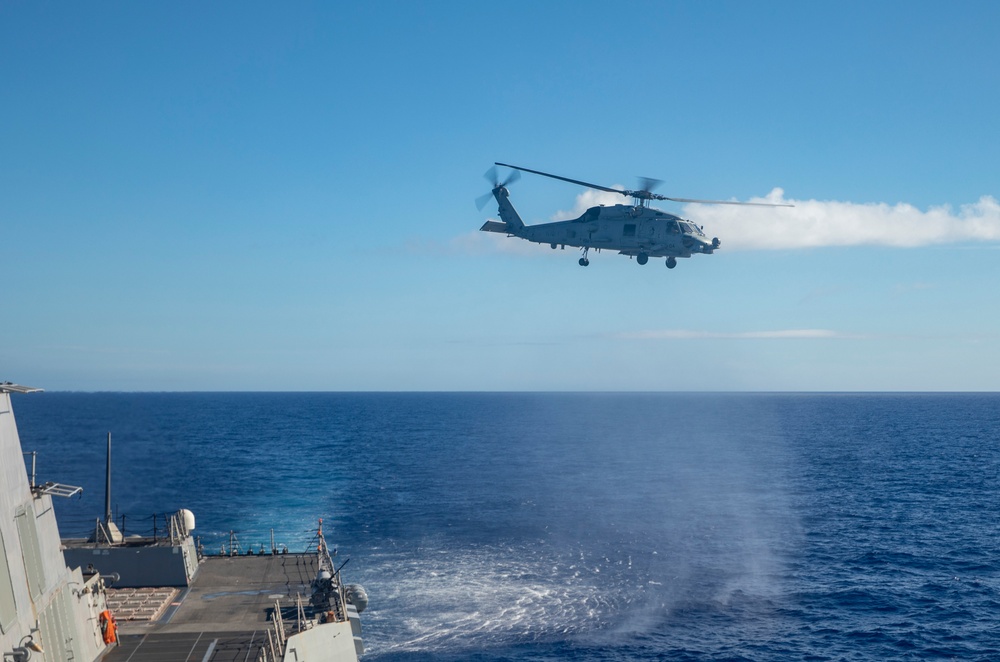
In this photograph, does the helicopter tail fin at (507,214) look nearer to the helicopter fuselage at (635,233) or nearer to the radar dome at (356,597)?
the helicopter fuselage at (635,233)

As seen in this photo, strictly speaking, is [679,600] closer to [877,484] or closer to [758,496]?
[758,496]

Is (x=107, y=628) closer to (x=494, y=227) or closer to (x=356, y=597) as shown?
(x=356, y=597)

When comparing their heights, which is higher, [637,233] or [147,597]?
[637,233]

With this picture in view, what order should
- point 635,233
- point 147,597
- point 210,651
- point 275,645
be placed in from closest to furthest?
1. point 210,651
2. point 275,645
3. point 147,597
4. point 635,233

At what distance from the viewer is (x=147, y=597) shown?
32.8 meters

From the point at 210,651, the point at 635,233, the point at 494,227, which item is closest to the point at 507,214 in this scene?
the point at 494,227

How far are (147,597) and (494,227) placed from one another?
1153 inches

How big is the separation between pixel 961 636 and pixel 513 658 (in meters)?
26.2

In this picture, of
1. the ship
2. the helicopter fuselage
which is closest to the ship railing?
the ship

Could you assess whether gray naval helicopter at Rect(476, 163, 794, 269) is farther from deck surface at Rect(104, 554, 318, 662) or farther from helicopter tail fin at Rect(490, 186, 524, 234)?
deck surface at Rect(104, 554, 318, 662)

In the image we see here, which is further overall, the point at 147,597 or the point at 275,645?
the point at 147,597

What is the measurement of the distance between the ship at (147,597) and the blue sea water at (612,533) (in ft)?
36.4

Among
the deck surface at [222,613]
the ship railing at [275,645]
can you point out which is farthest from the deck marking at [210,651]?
the ship railing at [275,645]

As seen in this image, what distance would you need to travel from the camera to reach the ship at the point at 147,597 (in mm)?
19984
